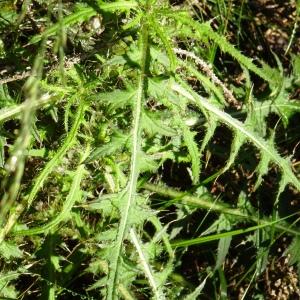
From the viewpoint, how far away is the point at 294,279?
274cm

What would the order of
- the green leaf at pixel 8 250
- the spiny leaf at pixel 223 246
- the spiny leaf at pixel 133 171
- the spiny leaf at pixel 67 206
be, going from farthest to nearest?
the spiny leaf at pixel 223 246 < the green leaf at pixel 8 250 < the spiny leaf at pixel 67 206 < the spiny leaf at pixel 133 171

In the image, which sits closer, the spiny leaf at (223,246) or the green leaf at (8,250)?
the green leaf at (8,250)

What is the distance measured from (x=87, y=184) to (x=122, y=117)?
1.31 feet

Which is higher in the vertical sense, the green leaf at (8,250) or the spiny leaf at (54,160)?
the spiny leaf at (54,160)

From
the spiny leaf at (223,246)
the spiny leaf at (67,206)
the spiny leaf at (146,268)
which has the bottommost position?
the spiny leaf at (223,246)

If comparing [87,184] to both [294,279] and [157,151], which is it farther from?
[294,279]

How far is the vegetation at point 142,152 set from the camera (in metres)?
1.74

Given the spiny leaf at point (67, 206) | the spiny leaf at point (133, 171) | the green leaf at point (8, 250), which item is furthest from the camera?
the green leaf at point (8, 250)

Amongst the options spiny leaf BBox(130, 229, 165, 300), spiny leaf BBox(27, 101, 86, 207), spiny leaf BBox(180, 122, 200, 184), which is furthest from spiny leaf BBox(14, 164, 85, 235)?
spiny leaf BBox(180, 122, 200, 184)

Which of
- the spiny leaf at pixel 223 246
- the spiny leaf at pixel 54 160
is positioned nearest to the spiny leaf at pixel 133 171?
the spiny leaf at pixel 54 160

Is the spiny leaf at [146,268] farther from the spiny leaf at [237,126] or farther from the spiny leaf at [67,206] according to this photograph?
the spiny leaf at [237,126]

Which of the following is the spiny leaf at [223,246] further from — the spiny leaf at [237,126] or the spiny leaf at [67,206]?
the spiny leaf at [67,206]

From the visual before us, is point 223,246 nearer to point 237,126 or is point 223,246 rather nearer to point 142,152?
point 237,126

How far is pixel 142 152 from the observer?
1.76m
